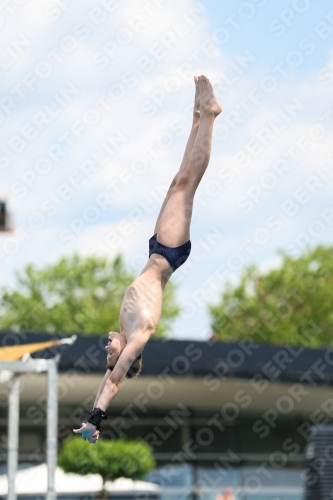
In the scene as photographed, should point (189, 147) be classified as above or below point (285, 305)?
below

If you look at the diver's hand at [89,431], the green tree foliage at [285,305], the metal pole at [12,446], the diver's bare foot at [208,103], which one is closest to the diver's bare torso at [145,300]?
the diver's hand at [89,431]

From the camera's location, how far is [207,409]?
28547 millimetres

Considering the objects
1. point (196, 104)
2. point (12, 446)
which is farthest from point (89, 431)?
point (12, 446)

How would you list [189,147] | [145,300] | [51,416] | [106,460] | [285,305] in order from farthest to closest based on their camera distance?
[285,305] < [106,460] < [51,416] < [189,147] < [145,300]

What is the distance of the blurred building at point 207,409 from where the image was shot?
24.0 m

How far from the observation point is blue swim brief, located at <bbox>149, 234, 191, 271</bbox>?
315 inches

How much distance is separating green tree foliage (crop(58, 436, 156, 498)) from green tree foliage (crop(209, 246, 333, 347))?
100 ft

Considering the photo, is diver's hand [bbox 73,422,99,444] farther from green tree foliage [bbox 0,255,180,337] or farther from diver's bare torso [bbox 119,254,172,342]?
green tree foliage [bbox 0,255,180,337]

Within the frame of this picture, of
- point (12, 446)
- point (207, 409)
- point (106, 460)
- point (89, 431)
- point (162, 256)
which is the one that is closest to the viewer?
point (89, 431)

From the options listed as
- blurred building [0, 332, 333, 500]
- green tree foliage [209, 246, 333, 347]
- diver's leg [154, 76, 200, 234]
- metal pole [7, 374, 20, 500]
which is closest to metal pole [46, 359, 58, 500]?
metal pole [7, 374, 20, 500]

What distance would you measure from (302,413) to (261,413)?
54.3 inches

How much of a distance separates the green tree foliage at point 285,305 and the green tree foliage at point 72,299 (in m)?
3.83

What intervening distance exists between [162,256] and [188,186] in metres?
0.68

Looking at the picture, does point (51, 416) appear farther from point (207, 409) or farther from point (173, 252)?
point (207, 409)
